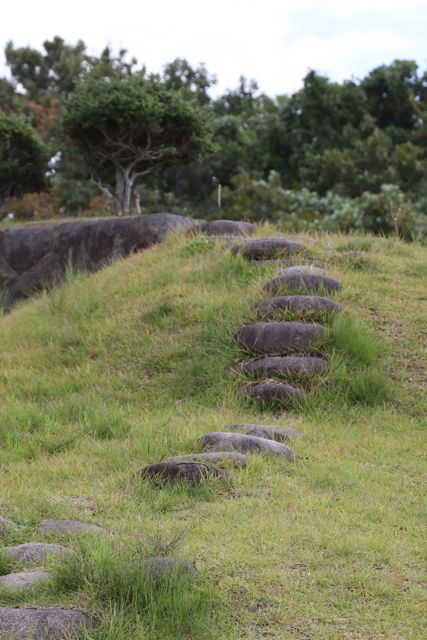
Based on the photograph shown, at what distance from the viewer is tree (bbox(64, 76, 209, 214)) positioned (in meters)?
14.0

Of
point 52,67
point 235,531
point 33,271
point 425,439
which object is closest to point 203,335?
point 425,439

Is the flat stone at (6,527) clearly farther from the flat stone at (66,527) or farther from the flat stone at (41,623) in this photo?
the flat stone at (41,623)

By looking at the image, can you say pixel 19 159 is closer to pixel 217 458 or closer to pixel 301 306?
pixel 301 306

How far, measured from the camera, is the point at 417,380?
7188 millimetres

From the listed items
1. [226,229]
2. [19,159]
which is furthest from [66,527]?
[19,159]

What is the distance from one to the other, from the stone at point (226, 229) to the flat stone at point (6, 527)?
23.6ft

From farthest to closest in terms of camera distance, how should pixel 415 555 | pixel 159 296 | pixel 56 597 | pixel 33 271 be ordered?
1. pixel 33 271
2. pixel 159 296
3. pixel 415 555
4. pixel 56 597

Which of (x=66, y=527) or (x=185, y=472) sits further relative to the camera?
(x=185, y=472)

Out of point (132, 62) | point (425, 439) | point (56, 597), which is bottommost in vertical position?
point (425, 439)

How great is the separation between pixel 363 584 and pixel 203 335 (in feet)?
16.1

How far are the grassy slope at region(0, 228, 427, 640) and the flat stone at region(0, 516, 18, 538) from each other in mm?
62

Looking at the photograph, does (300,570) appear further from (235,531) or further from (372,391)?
(372,391)

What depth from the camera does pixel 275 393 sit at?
22.4 feet

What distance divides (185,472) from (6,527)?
1107mm
